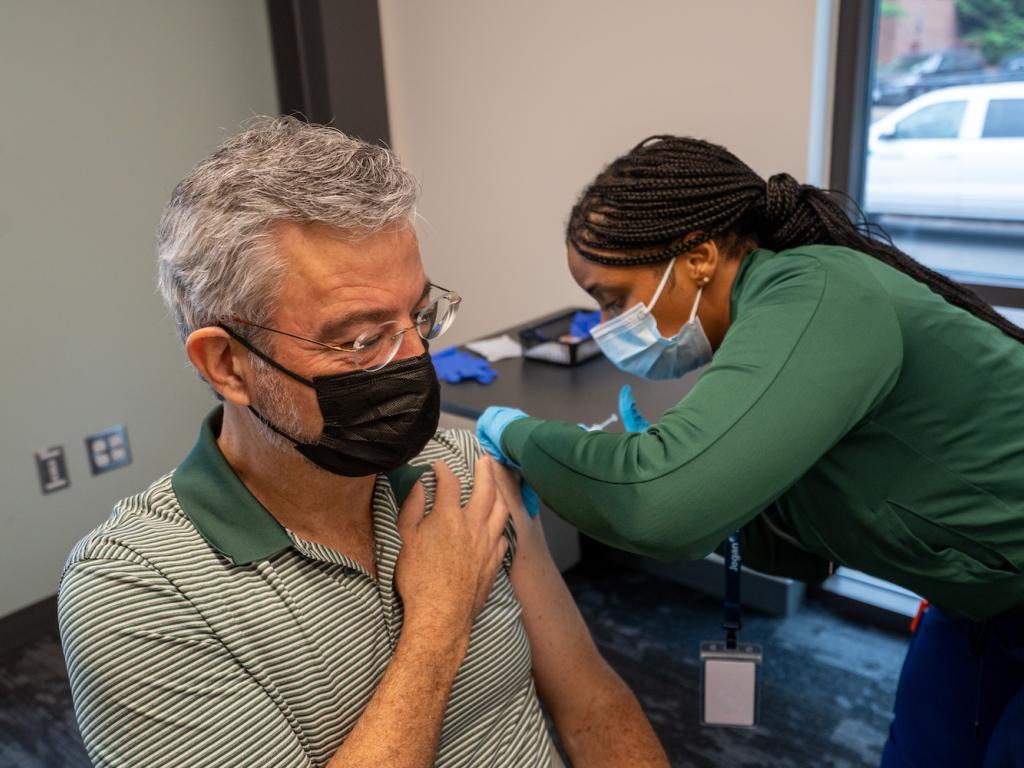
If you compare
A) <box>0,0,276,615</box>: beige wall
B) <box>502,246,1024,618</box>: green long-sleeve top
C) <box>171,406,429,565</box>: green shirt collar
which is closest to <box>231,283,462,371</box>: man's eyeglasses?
<box>171,406,429,565</box>: green shirt collar

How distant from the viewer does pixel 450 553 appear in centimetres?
111

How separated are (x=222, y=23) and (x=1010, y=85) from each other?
2496 mm

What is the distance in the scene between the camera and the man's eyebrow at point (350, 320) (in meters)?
1.03

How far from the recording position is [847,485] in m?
1.21

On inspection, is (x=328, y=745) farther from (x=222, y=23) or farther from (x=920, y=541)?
(x=222, y=23)

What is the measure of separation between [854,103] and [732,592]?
4.89ft

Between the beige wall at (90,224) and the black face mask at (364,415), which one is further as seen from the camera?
the beige wall at (90,224)

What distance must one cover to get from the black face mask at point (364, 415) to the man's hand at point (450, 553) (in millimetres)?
105

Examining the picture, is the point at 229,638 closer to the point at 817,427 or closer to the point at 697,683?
the point at 817,427

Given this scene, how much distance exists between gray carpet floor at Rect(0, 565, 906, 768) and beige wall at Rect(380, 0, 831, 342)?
106 centimetres

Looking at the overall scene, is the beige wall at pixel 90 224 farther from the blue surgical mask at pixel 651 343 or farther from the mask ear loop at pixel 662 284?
the mask ear loop at pixel 662 284

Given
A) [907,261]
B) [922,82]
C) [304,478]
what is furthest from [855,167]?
[304,478]

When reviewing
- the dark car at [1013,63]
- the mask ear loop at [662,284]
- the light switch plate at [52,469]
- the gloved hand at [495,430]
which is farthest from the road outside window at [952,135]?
the light switch plate at [52,469]

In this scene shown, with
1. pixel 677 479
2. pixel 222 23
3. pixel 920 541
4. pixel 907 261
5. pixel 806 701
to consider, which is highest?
pixel 222 23
